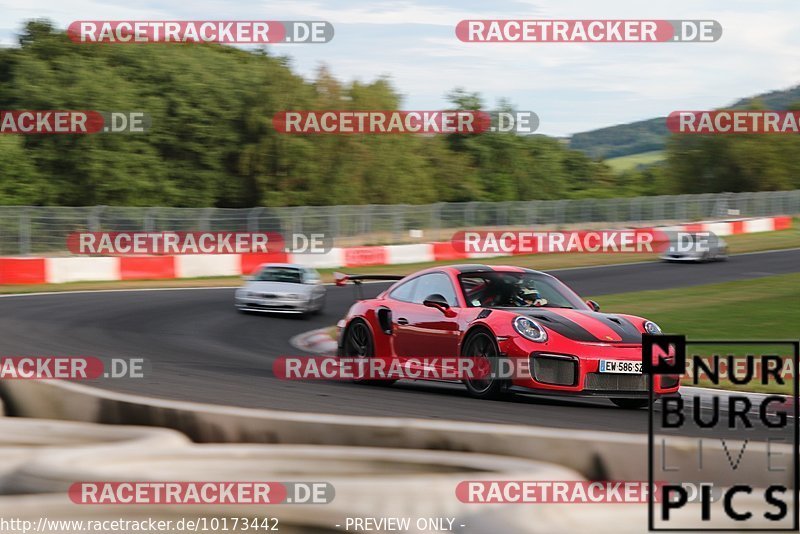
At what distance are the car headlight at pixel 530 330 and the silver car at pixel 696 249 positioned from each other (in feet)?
83.5

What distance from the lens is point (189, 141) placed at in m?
53.9

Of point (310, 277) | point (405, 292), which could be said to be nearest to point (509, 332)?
point (405, 292)

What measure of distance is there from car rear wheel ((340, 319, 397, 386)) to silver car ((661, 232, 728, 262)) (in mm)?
24015

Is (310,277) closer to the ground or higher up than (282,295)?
higher up

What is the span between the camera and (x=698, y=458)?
16.6 feet

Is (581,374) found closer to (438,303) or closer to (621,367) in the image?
(621,367)

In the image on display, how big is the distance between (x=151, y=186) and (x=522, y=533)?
48.5 metres

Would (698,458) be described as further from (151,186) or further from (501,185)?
(501,185)

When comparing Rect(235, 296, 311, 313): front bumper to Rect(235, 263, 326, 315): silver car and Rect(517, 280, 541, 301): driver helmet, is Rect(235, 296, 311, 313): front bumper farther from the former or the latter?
Rect(517, 280, 541, 301): driver helmet

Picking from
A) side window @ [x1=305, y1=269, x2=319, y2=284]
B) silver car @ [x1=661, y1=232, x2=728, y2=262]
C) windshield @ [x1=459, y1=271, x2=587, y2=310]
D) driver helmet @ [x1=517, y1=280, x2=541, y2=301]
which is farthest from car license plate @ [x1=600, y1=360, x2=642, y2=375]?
silver car @ [x1=661, y1=232, x2=728, y2=262]

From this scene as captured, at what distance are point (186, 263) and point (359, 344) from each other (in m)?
20.2

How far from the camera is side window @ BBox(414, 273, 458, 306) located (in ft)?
35.8

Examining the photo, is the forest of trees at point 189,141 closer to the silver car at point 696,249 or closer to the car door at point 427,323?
the silver car at point 696,249

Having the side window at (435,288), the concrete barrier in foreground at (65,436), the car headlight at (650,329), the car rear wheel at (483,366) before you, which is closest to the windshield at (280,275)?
the side window at (435,288)
